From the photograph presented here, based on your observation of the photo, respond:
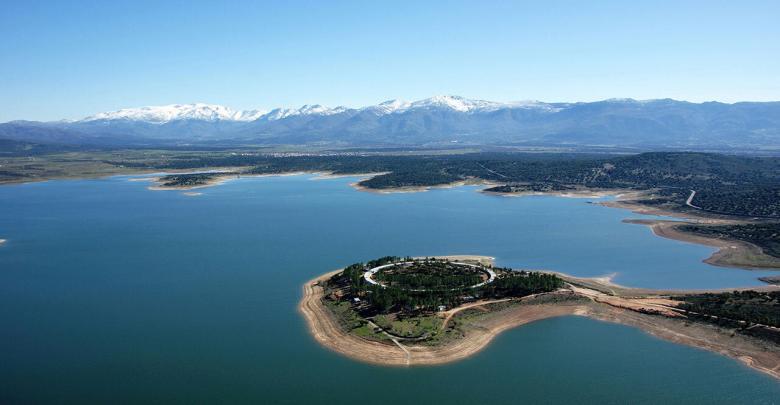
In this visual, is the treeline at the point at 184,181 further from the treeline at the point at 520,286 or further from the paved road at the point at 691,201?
the treeline at the point at 520,286

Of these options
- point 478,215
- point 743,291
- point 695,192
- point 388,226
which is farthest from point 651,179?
point 743,291

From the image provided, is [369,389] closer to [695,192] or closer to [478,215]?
[478,215]

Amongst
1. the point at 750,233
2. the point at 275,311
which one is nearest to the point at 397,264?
the point at 275,311

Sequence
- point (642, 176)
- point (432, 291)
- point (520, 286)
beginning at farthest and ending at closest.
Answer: point (642, 176) < point (520, 286) < point (432, 291)

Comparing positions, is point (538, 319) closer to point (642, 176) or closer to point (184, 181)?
point (642, 176)

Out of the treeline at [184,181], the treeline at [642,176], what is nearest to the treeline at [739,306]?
the treeline at [642,176]
